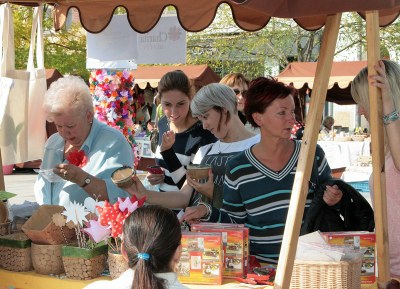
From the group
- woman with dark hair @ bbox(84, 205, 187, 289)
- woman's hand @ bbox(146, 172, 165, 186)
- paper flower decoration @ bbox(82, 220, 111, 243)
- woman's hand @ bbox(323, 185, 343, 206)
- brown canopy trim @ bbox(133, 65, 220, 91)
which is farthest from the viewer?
brown canopy trim @ bbox(133, 65, 220, 91)

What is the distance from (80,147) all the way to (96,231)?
0.97 m

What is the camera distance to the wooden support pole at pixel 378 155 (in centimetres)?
261

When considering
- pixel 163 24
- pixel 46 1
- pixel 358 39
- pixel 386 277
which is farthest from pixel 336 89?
pixel 386 277

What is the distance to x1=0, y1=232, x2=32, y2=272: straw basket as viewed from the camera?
3.09 meters

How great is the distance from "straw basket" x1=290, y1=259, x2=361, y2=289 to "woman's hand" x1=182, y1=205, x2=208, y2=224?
0.75m

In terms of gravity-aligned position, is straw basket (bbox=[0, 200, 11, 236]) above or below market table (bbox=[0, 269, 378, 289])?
above

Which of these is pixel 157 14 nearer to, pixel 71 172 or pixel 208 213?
pixel 71 172

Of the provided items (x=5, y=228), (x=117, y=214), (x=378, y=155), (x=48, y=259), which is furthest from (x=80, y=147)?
(x=378, y=155)

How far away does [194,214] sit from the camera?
10.6 feet

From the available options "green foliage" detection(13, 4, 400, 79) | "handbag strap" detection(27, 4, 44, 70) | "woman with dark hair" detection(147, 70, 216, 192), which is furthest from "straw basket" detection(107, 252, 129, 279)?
"green foliage" detection(13, 4, 400, 79)

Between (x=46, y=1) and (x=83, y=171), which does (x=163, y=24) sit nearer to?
(x=46, y=1)

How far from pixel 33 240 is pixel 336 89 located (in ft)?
53.8

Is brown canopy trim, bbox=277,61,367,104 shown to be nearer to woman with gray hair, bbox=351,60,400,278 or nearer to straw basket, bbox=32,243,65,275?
woman with gray hair, bbox=351,60,400,278

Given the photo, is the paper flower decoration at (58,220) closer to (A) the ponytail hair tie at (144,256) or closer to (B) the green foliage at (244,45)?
(A) the ponytail hair tie at (144,256)
